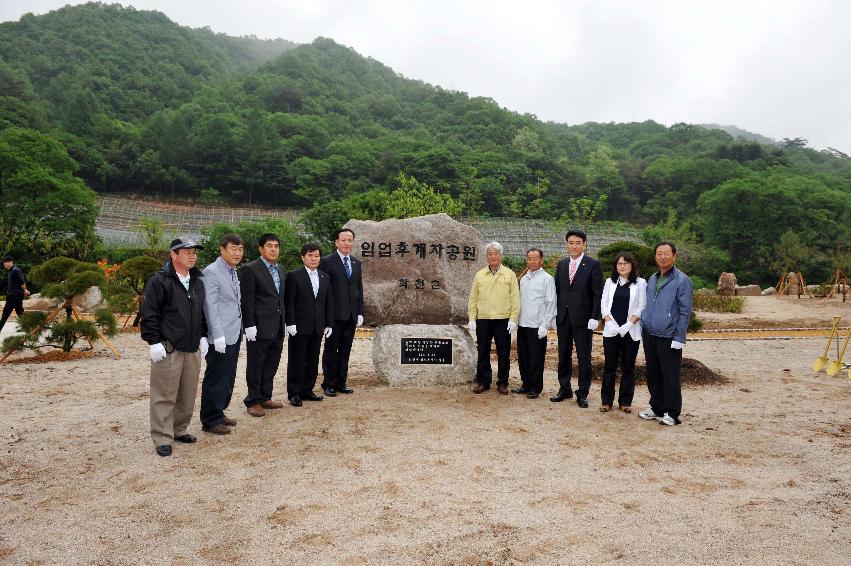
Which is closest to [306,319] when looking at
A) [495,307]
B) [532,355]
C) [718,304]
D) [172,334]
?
[172,334]

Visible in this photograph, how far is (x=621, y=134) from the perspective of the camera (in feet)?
216

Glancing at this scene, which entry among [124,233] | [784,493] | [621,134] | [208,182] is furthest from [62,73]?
[784,493]

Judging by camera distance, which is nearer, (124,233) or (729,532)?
(729,532)

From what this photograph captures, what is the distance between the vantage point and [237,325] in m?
5.02

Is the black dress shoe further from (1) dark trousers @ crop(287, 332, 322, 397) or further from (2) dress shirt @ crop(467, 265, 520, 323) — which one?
(1) dark trousers @ crop(287, 332, 322, 397)

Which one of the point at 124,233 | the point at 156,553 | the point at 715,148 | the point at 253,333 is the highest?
the point at 715,148

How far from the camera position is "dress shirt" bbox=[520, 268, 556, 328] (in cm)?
614

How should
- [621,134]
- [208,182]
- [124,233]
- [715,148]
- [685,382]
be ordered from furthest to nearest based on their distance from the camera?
[621,134] → [715,148] → [208,182] → [124,233] → [685,382]

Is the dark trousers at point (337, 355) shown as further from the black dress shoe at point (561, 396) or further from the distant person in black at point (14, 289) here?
the distant person in black at point (14, 289)

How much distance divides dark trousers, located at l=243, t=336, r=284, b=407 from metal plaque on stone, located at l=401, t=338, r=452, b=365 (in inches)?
64.7

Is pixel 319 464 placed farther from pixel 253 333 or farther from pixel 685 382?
pixel 685 382

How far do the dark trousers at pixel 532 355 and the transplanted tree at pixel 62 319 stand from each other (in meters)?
6.30

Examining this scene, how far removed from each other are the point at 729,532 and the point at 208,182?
4565cm

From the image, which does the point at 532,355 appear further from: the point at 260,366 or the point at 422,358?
the point at 260,366
